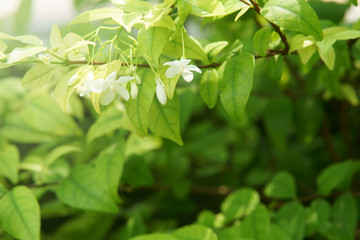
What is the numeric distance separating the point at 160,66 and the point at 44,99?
0.44 m

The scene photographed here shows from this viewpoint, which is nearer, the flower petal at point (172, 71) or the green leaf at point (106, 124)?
the flower petal at point (172, 71)

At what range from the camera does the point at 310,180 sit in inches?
41.6

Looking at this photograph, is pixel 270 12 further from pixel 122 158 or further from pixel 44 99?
pixel 44 99

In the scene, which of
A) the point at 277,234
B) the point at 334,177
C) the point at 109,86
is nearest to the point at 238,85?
the point at 109,86

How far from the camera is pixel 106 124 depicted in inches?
25.0

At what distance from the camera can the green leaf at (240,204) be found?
25.7 inches

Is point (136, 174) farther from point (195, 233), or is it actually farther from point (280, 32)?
point (280, 32)

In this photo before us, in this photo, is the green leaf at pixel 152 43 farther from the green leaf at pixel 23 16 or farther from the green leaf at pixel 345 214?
the green leaf at pixel 23 16

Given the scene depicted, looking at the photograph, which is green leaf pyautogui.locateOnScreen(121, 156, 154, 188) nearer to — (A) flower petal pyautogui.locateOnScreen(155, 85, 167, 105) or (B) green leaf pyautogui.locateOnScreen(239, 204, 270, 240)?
(B) green leaf pyautogui.locateOnScreen(239, 204, 270, 240)

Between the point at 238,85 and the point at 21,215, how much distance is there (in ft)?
1.14

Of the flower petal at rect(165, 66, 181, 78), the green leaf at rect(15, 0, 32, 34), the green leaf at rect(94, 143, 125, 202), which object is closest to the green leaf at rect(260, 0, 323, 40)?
the flower petal at rect(165, 66, 181, 78)

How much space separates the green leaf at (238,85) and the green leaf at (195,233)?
20 centimetres

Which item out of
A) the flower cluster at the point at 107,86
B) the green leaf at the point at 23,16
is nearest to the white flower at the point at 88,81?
the flower cluster at the point at 107,86

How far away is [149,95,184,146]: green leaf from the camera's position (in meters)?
0.46
